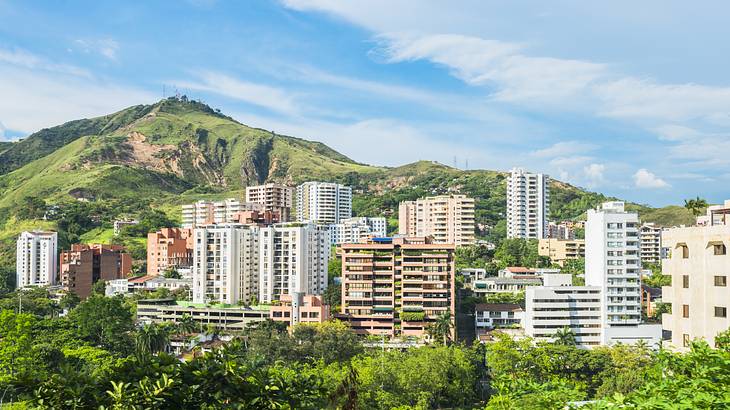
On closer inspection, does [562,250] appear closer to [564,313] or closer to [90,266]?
[564,313]

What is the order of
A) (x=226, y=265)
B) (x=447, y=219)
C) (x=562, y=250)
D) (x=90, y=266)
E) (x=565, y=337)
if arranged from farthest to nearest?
(x=447, y=219)
(x=562, y=250)
(x=90, y=266)
(x=226, y=265)
(x=565, y=337)

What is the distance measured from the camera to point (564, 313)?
118ft

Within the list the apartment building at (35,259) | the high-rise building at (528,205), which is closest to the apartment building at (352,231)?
the high-rise building at (528,205)

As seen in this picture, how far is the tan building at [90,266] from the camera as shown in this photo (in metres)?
51.0

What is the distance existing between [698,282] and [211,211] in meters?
64.7

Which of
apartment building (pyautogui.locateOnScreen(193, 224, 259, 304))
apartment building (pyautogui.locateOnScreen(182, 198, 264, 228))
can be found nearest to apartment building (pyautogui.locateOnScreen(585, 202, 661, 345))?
apartment building (pyautogui.locateOnScreen(193, 224, 259, 304))

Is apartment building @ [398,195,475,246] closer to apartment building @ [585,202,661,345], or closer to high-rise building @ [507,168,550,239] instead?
high-rise building @ [507,168,550,239]

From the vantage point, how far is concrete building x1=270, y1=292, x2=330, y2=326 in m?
Result: 36.9

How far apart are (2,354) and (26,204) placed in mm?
58351

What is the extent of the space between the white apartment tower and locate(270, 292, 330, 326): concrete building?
16.0 metres

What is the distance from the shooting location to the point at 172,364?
5473mm

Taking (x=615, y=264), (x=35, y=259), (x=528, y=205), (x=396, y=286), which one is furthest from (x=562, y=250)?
(x=35, y=259)

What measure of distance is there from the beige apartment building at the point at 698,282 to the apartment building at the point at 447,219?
51.4 meters

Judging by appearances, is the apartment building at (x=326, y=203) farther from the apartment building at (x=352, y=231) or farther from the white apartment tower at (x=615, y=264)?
the white apartment tower at (x=615, y=264)
